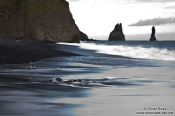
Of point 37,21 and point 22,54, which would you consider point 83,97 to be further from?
point 37,21

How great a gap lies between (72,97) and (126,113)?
3.77m

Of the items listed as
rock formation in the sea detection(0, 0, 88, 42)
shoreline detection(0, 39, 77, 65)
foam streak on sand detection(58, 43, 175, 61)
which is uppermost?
rock formation in the sea detection(0, 0, 88, 42)

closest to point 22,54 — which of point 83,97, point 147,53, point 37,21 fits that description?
point 147,53

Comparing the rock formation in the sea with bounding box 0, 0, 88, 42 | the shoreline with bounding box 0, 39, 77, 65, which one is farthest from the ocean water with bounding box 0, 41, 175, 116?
the rock formation in the sea with bounding box 0, 0, 88, 42

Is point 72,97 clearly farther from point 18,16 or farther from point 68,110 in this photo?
point 18,16

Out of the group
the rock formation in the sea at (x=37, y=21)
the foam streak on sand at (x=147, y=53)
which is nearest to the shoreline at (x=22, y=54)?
the foam streak on sand at (x=147, y=53)

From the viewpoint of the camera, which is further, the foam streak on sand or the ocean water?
the foam streak on sand

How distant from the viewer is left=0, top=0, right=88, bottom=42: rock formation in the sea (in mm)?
128625

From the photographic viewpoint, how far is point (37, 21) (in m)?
141

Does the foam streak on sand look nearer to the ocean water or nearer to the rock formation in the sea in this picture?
the ocean water

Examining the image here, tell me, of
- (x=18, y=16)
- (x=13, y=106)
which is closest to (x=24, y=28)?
(x=18, y=16)

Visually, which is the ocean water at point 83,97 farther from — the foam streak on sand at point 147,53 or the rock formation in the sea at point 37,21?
the rock formation in the sea at point 37,21

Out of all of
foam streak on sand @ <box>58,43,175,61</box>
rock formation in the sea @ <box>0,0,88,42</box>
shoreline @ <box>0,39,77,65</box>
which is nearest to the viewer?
shoreline @ <box>0,39,77,65</box>

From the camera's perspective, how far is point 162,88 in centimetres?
2006
